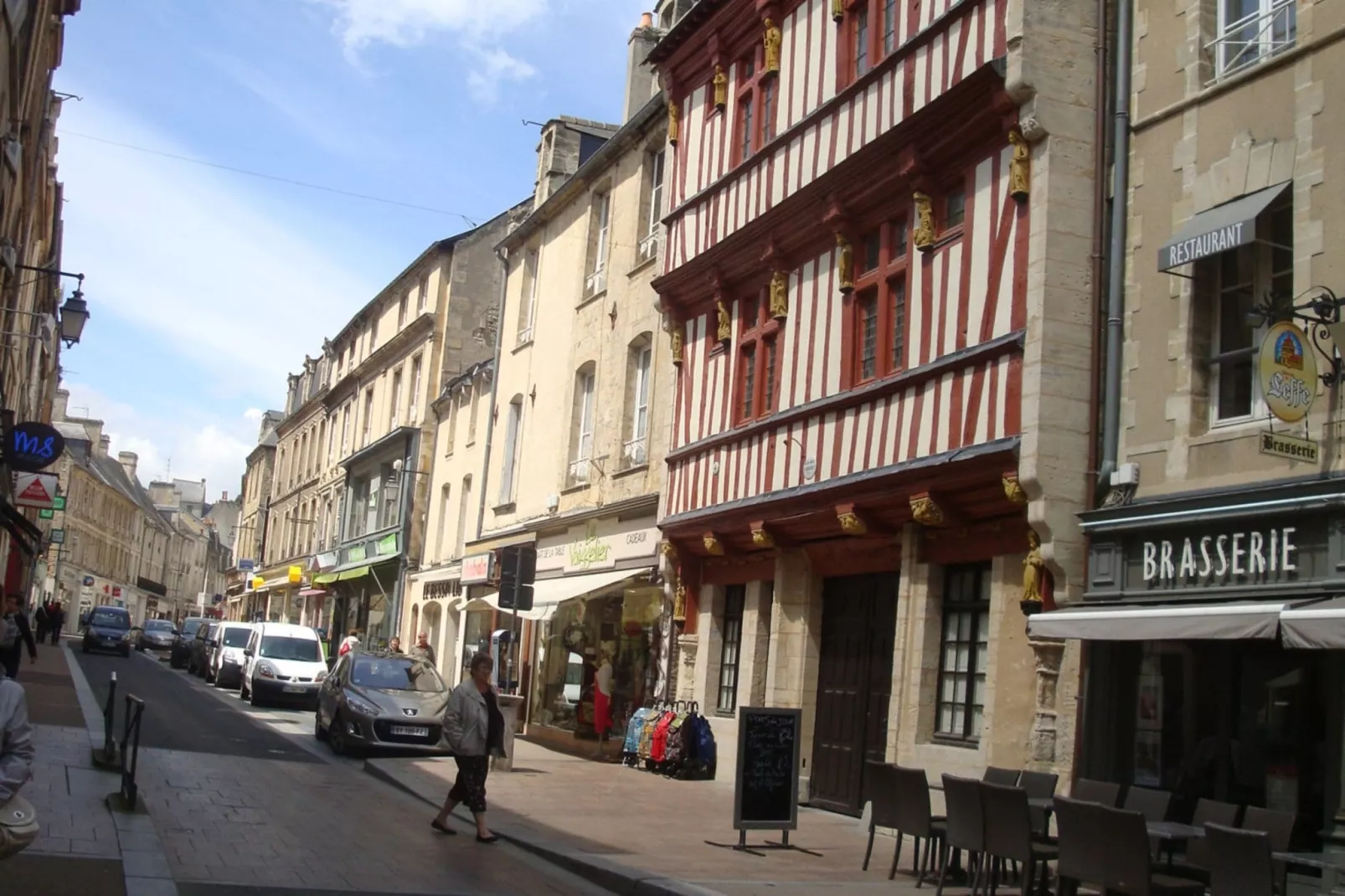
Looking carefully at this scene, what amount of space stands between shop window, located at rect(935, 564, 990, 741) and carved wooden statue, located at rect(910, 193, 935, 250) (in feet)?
10.3

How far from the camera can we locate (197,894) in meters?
8.30

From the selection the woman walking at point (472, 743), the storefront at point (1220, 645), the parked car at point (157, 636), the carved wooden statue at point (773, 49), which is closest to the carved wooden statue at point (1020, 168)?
the storefront at point (1220, 645)

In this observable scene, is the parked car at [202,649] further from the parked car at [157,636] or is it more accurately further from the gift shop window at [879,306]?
the gift shop window at [879,306]

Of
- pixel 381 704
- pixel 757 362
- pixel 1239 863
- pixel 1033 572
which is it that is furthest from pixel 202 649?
pixel 1239 863

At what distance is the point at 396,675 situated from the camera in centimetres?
1991

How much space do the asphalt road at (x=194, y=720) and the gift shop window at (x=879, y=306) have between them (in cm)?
803

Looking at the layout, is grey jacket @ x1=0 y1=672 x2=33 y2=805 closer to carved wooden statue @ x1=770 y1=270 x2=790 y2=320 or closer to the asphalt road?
the asphalt road

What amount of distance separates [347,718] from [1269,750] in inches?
481

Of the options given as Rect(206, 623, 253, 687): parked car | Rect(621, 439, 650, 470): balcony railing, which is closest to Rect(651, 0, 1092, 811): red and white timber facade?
Rect(621, 439, 650, 470): balcony railing

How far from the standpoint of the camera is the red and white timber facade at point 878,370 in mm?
12109

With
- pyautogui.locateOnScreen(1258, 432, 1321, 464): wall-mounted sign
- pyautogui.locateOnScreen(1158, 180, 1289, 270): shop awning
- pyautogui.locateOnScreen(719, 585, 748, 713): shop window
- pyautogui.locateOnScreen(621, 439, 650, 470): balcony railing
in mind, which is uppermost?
pyautogui.locateOnScreen(1158, 180, 1289, 270): shop awning

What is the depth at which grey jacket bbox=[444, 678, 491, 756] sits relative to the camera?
39.3 ft

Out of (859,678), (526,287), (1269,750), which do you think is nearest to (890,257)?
(859,678)

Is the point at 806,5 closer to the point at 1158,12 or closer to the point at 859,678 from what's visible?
the point at 1158,12
